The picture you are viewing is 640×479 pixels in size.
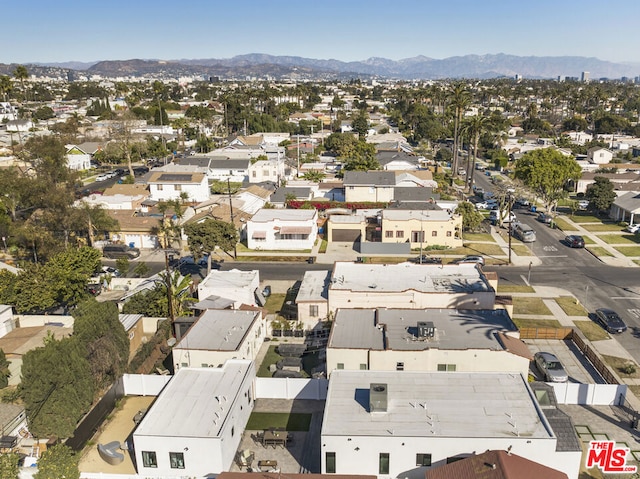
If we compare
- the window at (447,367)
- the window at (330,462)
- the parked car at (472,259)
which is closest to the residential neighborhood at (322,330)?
the window at (330,462)

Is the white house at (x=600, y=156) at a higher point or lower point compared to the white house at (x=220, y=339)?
higher

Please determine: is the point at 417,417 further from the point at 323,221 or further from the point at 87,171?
the point at 87,171

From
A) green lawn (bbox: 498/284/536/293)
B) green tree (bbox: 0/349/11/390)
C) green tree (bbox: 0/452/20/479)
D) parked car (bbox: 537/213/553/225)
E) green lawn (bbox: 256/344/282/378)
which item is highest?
green tree (bbox: 0/452/20/479)

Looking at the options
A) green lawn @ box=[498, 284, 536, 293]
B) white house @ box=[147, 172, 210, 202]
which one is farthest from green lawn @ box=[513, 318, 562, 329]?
white house @ box=[147, 172, 210, 202]

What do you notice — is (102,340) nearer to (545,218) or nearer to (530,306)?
(530,306)

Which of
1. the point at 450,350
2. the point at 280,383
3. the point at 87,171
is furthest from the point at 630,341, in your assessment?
the point at 87,171

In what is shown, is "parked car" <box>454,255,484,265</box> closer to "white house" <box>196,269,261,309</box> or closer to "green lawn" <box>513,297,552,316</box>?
"green lawn" <box>513,297,552,316</box>

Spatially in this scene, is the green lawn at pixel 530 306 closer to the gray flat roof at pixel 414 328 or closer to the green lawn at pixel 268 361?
the gray flat roof at pixel 414 328
